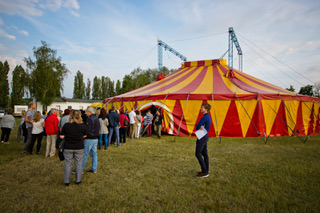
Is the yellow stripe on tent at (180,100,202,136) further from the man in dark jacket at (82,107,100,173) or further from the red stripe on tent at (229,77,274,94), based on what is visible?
the man in dark jacket at (82,107,100,173)

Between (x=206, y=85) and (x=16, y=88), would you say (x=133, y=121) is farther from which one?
(x=16, y=88)

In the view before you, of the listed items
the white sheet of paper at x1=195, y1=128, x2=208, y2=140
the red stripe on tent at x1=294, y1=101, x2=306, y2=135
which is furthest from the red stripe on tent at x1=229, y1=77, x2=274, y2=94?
the white sheet of paper at x1=195, y1=128, x2=208, y2=140

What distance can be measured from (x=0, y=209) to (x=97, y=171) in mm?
1534

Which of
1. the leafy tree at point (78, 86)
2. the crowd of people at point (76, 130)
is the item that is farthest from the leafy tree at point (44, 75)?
the crowd of people at point (76, 130)

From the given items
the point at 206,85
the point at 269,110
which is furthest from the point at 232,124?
the point at 206,85

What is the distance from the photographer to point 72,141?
2855 mm

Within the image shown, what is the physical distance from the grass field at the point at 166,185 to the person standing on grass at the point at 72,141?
1.12 feet

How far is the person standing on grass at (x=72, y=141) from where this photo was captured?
2846 mm

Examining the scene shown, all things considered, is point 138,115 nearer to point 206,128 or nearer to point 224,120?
point 224,120

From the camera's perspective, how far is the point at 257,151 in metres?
5.16

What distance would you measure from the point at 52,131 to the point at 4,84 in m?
29.0

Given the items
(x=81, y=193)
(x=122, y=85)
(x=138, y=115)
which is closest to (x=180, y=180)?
(x=81, y=193)

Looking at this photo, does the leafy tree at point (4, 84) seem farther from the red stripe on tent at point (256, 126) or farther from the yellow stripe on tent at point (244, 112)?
the red stripe on tent at point (256, 126)

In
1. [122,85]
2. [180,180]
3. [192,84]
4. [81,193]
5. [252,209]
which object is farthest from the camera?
[122,85]
